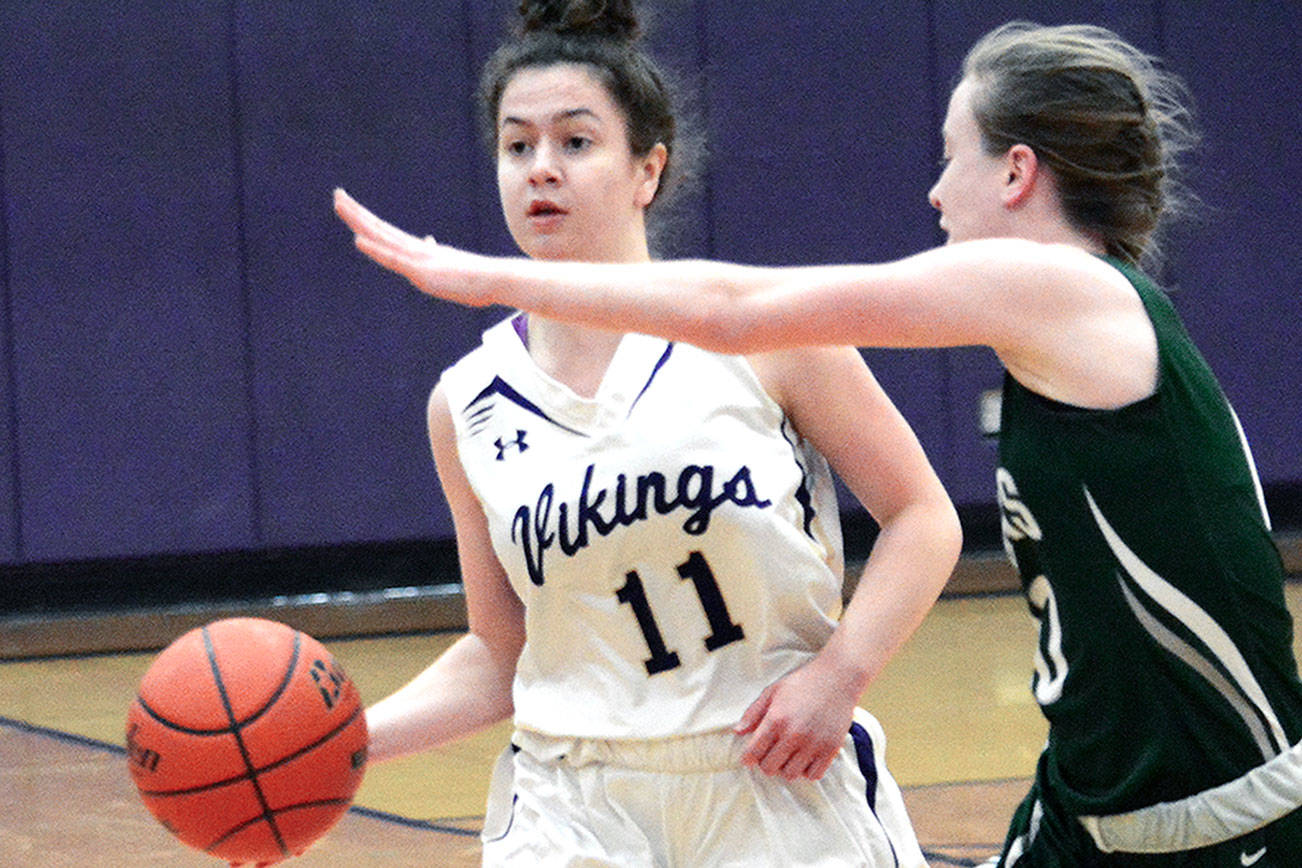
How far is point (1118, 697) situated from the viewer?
5.70 feet

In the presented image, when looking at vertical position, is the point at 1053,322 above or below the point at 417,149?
above

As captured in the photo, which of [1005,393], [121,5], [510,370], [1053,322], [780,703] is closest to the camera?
[1053,322]

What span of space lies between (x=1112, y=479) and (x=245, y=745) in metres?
1.02

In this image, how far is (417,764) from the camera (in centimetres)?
523

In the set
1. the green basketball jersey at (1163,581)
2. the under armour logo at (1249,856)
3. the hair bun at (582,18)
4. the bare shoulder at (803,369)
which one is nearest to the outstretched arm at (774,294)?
the green basketball jersey at (1163,581)

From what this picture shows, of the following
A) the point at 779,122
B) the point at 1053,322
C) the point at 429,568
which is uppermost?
the point at 1053,322

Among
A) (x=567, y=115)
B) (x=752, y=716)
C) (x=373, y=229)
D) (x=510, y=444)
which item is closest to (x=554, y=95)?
(x=567, y=115)

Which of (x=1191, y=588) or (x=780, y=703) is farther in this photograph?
(x=780, y=703)

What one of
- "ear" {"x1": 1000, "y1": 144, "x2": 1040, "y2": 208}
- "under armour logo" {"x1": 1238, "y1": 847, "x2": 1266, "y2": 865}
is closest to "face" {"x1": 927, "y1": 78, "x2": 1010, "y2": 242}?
"ear" {"x1": 1000, "y1": 144, "x2": 1040, "y2": 208}

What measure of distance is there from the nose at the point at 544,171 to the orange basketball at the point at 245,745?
0.65 metres

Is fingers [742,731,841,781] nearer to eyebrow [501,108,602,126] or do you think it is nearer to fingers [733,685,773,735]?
fingers [733,685,773,735]

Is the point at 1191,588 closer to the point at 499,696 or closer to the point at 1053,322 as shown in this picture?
the point at 1053,322

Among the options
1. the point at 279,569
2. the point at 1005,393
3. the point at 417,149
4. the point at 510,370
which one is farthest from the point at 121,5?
the point at 1005,393

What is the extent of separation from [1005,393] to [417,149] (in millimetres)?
6773
